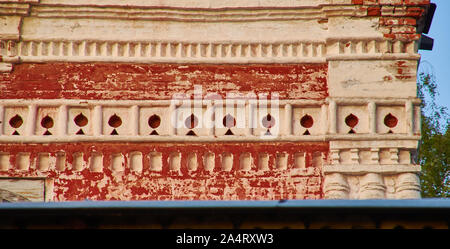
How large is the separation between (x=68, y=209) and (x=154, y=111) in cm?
401

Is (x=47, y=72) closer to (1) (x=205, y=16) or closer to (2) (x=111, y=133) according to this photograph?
(2) (x=111, y=133)

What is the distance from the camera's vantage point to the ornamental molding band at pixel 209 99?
37.2ft

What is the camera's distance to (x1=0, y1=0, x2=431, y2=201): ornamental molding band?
1134 centimetres

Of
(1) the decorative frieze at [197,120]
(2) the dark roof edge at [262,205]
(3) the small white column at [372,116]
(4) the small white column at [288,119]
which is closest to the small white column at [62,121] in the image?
(1) the decorative frieze at [197,120]

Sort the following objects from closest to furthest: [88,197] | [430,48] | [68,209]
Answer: [68,209], [88,197], [430,48]

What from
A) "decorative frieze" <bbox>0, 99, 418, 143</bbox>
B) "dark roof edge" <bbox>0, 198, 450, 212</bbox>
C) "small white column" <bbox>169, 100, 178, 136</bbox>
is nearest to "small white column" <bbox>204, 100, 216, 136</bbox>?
"decorative frieze" <bbox>0, 99, 418, 143</bbox>

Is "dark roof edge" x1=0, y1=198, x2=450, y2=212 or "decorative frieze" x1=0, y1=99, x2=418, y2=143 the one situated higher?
"decorative frieze" x1=0, y1=99, x2=418, y2=143

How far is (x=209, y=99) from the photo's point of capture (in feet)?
38.3

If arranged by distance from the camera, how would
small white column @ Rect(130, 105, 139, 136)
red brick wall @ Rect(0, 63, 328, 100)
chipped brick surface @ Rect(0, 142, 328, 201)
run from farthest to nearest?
red brick wall @ Rect(0, 63, 328, 100) → small white column @ Rect(130, 105, 139, 136) → chipped brick surface @ Rect(0, 142, 328, 201)

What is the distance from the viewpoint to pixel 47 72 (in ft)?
38.8

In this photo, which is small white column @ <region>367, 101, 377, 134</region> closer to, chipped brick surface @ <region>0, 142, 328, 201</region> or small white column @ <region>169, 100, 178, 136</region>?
chipped brick surface @ <region>0, 142, 328, 201</region>

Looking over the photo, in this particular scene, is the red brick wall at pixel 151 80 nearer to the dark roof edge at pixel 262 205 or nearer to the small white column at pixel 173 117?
the small white column at pixel 173 117

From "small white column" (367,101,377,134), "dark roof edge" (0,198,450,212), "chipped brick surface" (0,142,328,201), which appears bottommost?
"dark roof edge" (0,198,450,212)
